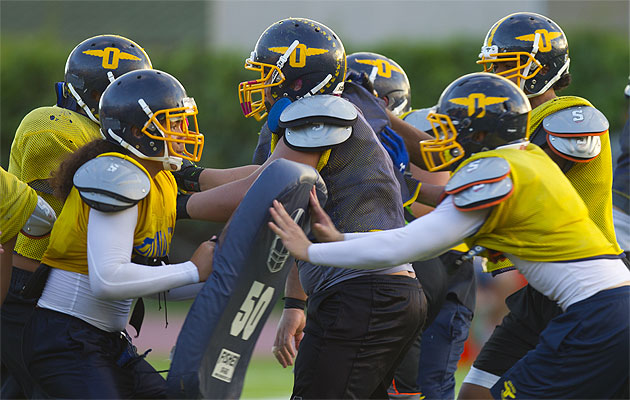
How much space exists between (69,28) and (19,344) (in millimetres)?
14867

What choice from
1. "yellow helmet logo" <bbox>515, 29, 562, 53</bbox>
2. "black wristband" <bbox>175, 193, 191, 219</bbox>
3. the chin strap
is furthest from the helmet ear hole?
"yellow helmet logo" <bbox>515, 29, 562, 53</bbox>

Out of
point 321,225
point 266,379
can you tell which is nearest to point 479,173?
point 321,225

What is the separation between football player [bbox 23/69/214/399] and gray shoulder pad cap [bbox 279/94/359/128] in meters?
0.44

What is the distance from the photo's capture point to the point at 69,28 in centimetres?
1788

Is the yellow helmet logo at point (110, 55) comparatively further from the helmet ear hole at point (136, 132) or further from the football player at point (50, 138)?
the helmet ear hole at point (136, 132)

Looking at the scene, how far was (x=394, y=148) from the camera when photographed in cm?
440

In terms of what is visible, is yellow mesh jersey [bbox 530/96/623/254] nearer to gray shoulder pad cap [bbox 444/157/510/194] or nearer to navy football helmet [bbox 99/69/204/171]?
gray shoulder pad cap [bbox 444/157/510/194]

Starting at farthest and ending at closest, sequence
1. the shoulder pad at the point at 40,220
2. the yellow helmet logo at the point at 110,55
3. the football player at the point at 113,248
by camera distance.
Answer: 1. the yellow helmet logo at the point at 110,55
2. the shoulder pad at the point at 40,220
3. the football player at the point at 113,248

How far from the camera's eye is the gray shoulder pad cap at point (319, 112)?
3688mm

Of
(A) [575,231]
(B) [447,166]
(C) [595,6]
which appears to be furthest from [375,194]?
(C) [595,6]

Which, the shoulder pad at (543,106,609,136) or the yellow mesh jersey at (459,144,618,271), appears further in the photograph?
the shoulder pad at (543,106,609,136)

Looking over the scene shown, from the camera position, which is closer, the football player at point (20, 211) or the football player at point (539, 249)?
the football player at point (539, 249)

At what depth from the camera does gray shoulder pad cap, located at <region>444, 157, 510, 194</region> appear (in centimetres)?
326

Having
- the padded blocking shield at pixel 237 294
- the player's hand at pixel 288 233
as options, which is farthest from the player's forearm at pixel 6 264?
the player's hand at pixel 288 233
